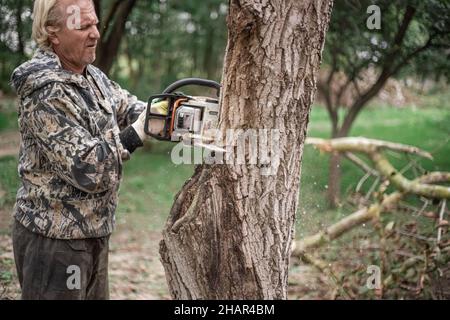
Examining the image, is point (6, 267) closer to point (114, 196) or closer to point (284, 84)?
point (114, 196)

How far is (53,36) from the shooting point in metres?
2.44

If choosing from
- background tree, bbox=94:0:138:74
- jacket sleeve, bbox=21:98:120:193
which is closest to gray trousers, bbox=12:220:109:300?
jacket sleeve, bbox=21:98:120:193

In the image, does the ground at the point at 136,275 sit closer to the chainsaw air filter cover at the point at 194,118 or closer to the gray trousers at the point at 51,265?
the gray trousers at the point at 51,265

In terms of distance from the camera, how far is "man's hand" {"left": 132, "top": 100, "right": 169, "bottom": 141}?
2.47 m

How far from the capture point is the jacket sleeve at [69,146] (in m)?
2.25

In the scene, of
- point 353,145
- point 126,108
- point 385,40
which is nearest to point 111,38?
point 126,108

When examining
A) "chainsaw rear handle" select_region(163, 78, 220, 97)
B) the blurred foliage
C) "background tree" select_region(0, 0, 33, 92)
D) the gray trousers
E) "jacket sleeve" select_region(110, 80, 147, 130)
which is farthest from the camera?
"background tree" select_region(0, 0, 33, 92)

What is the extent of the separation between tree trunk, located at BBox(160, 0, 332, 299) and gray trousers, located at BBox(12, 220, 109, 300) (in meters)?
0.36

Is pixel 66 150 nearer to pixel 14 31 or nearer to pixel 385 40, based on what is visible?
pixel 14 31

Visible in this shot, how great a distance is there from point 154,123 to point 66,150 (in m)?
0.40

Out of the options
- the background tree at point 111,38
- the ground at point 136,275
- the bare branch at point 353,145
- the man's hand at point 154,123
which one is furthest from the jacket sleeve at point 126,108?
the bare branch at point 353,145

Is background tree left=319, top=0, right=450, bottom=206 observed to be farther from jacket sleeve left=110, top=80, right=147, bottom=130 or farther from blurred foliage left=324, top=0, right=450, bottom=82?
jacket sleeve left=110, top=80, right=147, bottom=130

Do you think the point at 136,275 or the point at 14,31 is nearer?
the point at 14,31

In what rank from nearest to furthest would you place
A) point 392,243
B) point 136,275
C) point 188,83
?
point 188,83 < point 392,243 < point 136,275
